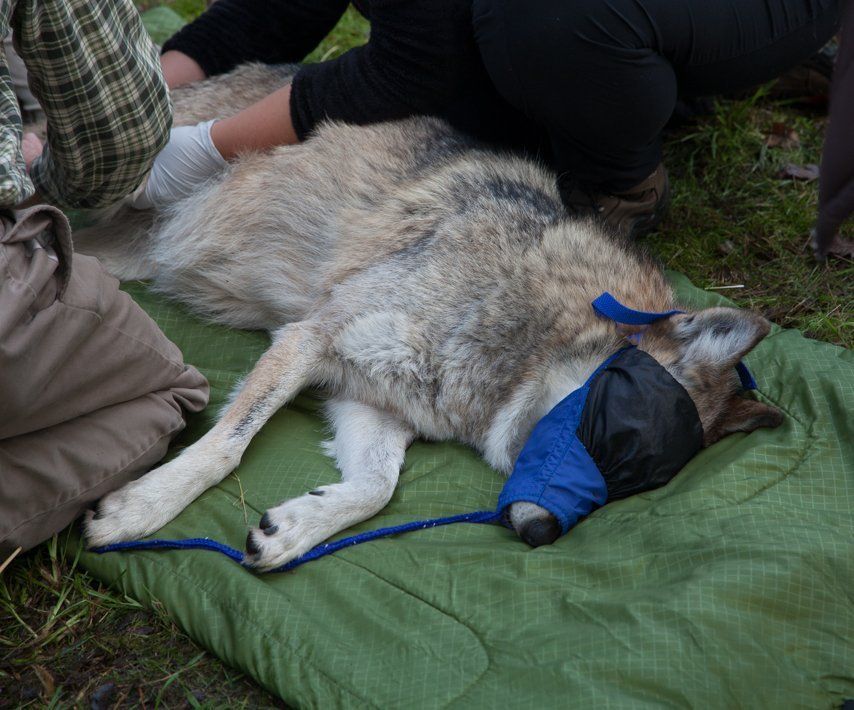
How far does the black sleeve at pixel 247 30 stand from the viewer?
16.1 feet

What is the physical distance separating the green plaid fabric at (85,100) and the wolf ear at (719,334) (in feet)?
6.76

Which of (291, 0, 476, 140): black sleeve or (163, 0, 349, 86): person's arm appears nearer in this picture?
(291, 0, 476, 140): black sleeve

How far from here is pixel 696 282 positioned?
4648 millimetres

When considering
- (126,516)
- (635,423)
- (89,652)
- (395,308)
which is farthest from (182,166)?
(635,423)

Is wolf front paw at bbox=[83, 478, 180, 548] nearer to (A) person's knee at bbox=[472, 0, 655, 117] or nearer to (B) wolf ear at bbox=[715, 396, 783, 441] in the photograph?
(B) wolf ear at bbox=[715, 396, 783, 441]

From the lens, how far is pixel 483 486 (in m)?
3.14

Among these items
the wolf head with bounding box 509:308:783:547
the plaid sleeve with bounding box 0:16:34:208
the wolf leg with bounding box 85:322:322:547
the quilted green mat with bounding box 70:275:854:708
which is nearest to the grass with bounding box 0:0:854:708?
the quilted green mat with bounding box 70:275:854:708

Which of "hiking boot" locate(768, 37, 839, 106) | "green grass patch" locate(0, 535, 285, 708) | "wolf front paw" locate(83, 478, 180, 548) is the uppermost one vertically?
"hiking boot" locate(768, 37, 839, 106)

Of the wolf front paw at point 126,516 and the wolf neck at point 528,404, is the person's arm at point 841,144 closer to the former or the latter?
the wolf neck at point 528,404

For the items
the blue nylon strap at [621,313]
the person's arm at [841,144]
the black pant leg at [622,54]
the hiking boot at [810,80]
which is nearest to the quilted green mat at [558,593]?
the blue nylon strap at [621,313]

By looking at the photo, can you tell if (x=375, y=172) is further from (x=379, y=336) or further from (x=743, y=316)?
(x=743, y=316)

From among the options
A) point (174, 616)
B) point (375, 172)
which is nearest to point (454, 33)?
point (375, 172)

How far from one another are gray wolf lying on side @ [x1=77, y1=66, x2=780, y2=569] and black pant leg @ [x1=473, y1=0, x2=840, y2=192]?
0.33 meters

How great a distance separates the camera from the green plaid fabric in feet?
7.85
